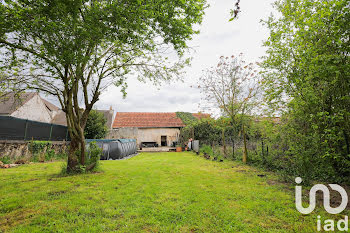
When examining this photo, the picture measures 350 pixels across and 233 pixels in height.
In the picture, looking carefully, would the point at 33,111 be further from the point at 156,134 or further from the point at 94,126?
the point at 156,134

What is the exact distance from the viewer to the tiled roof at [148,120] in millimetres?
27562

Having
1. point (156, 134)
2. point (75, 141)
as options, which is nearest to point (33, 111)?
point (156, 134)

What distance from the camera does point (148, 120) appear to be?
28.7 m

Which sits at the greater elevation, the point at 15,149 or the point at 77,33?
the point at 77,33

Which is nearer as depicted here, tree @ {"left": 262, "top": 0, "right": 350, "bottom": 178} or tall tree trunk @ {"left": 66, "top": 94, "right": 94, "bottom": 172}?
tree @ {"left": 262, "top": 0, "right": 350, "bottom": 178}

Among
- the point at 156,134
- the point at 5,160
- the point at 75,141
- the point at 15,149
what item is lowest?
the point at 5,160

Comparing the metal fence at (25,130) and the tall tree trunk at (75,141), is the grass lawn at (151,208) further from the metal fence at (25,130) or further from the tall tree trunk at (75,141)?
the metal fence at (25,130)

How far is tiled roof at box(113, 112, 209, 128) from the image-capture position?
90.4ft

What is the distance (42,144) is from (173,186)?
11.8 metres

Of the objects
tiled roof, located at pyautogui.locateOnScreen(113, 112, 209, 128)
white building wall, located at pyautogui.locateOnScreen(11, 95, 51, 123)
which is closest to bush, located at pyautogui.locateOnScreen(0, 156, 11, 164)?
white building wall, located at pyautogui.locateOnScreen(11, 95, 51, 123)

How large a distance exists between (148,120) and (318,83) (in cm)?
2530

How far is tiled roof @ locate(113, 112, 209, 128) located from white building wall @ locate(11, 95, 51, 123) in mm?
9221

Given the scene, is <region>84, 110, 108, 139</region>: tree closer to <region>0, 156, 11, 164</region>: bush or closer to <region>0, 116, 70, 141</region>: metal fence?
<region>0, 116, 70, 141</region>: metal fence

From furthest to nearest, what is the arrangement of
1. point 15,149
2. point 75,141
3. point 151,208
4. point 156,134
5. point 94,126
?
point 156,134 → point 94,126 → point 15,149 → point 75,141 → point 151,208
